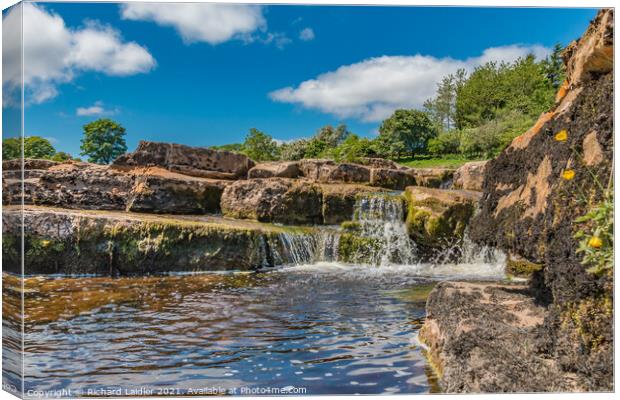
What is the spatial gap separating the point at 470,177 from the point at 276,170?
5507mm

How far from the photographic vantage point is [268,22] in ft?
12.4

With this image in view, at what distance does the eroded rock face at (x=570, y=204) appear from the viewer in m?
2.27

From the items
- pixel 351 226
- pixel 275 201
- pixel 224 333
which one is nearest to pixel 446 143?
pixel 351 226

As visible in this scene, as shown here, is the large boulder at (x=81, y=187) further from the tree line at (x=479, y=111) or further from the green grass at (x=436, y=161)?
the green grass at (x=436, y=161)

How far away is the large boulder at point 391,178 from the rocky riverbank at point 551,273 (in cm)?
1149

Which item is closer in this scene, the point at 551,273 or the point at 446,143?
the point at 551,273

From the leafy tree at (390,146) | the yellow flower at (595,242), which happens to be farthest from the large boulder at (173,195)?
the leafy tree at (390,146)

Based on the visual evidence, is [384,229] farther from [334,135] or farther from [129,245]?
[334,135]

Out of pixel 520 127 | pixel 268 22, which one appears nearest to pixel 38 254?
pixel 268 22

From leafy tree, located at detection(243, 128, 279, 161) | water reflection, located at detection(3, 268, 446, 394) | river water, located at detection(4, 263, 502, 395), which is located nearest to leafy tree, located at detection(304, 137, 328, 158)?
leafy tree, located at detection(243, 128, 279, 161)

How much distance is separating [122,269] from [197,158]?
5.44 m

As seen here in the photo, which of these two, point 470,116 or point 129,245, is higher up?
point 470,116

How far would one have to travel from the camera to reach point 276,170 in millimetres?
14844

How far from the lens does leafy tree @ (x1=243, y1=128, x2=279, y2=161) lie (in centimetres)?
2772
